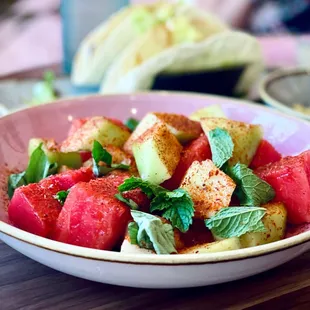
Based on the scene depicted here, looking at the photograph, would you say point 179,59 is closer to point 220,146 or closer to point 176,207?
point 220,146

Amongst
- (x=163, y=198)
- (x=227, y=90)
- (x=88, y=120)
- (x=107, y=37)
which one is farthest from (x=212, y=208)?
(x=107, y=37)

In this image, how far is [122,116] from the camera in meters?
1.29

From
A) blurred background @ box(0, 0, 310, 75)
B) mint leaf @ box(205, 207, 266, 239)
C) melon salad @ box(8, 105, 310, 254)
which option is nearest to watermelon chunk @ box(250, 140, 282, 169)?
melon salad @ box(8, 105, 310, 254)

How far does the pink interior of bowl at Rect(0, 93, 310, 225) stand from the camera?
1.09 meters

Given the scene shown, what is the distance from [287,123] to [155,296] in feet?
1.91

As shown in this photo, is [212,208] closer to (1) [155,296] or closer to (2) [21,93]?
(1) [155,296]

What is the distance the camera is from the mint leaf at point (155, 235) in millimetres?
711

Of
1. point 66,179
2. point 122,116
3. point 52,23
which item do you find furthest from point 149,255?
point 52,23

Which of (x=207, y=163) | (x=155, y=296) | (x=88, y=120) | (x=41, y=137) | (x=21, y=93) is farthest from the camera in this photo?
(x=21, y=93)

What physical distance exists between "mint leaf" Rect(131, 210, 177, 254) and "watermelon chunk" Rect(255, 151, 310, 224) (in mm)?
218

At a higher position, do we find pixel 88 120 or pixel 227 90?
pixel 88 120

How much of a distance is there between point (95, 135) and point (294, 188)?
375mm

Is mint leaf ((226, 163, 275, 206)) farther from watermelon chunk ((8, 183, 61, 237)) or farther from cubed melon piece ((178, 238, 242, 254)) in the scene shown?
watermelon chunk ((8, 183, 61, 237))

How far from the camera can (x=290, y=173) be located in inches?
34.2
